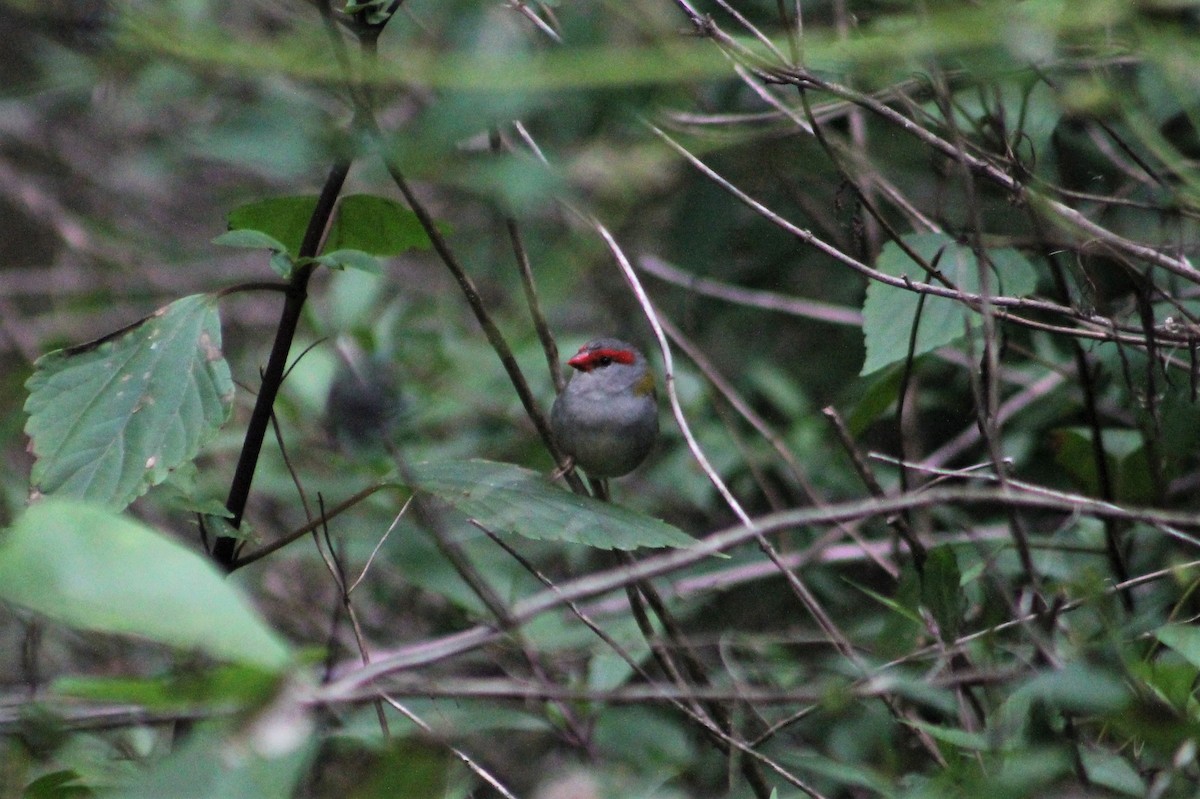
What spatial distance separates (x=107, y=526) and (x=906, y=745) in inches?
84.5

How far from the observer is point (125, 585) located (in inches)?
44.0

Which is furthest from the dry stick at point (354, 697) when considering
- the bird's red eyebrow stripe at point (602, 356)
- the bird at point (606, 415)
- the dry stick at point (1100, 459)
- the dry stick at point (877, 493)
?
the bird's red eyebrow stripe at point (602, 356)

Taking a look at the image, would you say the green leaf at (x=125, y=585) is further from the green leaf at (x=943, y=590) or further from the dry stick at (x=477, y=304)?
the green leaf at (x=943, y=590)

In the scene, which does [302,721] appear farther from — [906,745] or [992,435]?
[906,745]

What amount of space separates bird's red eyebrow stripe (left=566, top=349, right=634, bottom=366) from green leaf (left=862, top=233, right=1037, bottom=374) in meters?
1.53

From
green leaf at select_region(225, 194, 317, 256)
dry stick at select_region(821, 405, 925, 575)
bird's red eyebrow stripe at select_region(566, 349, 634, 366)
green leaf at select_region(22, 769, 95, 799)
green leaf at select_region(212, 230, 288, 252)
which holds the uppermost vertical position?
green leaf at select_region(212, 230, 288, 252)

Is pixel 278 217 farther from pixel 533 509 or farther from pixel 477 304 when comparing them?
pixel 533 509

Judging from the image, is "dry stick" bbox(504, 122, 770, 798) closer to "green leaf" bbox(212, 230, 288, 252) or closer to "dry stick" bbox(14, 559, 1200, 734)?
"green leaf" bbox(212, 230, 288, 252)

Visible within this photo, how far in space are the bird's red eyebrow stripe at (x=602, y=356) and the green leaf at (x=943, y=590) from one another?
1.98 m

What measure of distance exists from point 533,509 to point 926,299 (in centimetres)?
104

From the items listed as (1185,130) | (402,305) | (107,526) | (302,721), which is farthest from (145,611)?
(402,305)

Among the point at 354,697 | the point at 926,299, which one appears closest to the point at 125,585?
the point at 354,697

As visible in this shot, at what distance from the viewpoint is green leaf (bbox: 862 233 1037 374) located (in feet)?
8.93

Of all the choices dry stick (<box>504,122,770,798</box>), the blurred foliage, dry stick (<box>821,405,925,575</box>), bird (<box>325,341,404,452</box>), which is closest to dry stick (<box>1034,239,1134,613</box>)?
the blurred foliage
